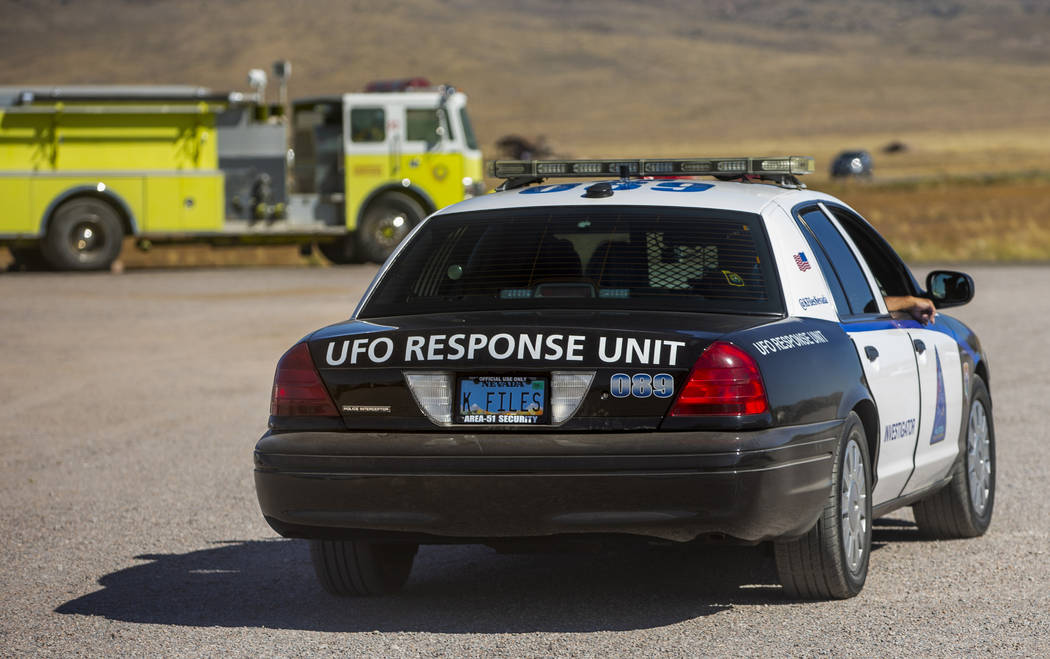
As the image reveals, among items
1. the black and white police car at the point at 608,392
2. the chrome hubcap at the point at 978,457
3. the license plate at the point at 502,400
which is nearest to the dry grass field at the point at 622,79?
the chrome hubcap at the point at 978,457

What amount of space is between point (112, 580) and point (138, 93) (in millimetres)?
23023

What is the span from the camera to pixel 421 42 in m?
181

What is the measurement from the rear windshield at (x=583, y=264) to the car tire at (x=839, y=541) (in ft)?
1.98

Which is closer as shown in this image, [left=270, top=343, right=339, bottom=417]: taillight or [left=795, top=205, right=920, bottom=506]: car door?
[left=270, top=343, right=339, bottom=417]: taillight

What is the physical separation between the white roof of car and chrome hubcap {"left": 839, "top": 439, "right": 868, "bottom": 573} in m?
0.94

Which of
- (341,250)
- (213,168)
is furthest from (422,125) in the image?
(213,168)

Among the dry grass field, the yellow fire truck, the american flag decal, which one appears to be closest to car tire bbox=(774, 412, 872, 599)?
the american flag decal

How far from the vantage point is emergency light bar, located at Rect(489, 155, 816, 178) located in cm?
727

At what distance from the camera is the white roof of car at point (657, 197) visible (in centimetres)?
660

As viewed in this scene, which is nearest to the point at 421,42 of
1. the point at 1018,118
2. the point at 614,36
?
the point at 614,36

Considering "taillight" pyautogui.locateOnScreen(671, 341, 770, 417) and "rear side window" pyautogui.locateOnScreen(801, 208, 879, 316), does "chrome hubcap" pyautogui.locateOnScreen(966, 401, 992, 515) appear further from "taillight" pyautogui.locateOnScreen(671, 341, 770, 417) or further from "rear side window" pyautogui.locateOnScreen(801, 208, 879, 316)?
"taillight" pyautogui.locateOnScreen(671, 341, 770, 417)

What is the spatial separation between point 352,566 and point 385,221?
23607mm

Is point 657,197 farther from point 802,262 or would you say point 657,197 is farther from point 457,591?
point 457,591

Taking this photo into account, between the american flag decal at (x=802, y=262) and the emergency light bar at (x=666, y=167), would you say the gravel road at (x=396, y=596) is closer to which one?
the american flag decal at (x=802, y=262)
